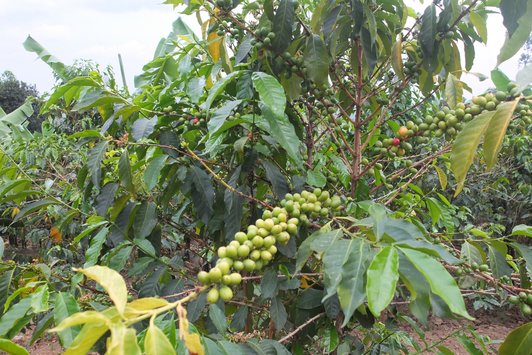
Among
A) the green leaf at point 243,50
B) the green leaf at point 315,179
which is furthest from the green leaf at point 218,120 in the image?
the green leaf at point 315,179

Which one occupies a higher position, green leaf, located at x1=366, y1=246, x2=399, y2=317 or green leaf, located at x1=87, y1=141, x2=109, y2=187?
green leaf, located at x1=87, y1=141, x2=109, y2=187

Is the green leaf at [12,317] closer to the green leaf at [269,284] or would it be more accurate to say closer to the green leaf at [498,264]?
the green leaf at [269,284]

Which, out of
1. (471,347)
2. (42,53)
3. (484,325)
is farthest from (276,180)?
(484,325)

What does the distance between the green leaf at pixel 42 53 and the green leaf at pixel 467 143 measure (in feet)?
6.42

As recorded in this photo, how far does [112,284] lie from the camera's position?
0.58 m

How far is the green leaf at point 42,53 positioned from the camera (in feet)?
6.83

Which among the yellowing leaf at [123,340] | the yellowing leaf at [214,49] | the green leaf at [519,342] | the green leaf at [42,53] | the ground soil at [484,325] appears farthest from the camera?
the ground soil at [484,325]

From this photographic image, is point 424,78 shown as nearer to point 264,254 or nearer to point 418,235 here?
point 418,235

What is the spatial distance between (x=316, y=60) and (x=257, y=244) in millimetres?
694

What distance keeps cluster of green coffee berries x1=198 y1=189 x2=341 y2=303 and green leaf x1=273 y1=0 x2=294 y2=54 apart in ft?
1.62

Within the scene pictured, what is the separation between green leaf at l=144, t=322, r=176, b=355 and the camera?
0.56 m

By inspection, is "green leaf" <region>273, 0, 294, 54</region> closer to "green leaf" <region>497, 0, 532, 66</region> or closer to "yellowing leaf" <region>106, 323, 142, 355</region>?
"green leaf" <region>497, 0, 532, 66</region>

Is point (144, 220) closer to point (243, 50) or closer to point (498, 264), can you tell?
point (243, 50)

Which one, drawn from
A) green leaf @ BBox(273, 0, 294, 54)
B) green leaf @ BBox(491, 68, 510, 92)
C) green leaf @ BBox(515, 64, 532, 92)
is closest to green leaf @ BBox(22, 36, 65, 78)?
green leaf @ BBox(273, 0, 294, 54)
